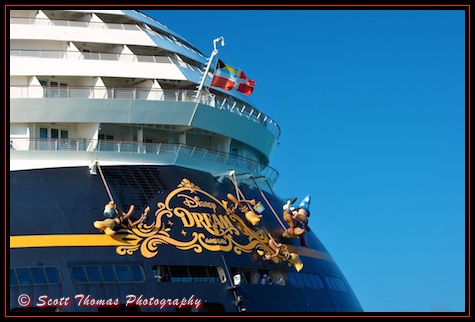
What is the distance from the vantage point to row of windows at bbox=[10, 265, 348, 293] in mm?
28578

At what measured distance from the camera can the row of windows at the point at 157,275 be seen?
28.6 m

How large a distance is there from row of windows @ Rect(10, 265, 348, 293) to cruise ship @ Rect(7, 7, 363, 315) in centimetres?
4

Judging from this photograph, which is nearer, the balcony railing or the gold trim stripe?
the gold trim stripe

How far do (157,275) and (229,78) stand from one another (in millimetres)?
10330

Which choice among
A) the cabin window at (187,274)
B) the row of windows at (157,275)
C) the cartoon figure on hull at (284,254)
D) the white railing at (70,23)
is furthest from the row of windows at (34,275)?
the white railing at (70,23)

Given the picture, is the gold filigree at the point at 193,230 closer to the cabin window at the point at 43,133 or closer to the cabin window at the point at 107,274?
the cabin window at the point at 107,274

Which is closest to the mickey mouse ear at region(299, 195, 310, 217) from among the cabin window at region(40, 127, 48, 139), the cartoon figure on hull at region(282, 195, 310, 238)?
the cartoon figure on hull at region(282, 195, 310, 238)

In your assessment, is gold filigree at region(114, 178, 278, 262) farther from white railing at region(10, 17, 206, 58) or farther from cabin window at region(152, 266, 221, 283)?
white railing at region(10, 17, 206, 58)

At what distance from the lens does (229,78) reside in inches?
1479

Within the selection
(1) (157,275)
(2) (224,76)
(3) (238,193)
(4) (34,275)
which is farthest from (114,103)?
(4) (34,275)

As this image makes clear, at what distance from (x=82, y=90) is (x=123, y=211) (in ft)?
20.7

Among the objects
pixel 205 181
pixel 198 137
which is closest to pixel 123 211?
pixel 205 181

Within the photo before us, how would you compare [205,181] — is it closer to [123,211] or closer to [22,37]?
[123,211]

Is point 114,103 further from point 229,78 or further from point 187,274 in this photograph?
point 187,274
